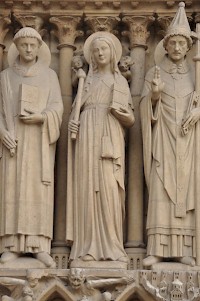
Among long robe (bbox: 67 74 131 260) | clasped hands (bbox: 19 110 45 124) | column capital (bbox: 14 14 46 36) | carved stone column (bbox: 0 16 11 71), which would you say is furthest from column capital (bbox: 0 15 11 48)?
long robe (bbox: 67 74 131 260)

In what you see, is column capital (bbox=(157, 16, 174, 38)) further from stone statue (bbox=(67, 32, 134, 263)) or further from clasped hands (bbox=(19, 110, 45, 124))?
clasped hands (bbox=(19, 110, 45, 124))

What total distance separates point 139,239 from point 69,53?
7.22 feet

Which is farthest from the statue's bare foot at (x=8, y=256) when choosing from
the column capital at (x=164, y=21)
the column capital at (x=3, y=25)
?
the column capital at (x=164, y=21)

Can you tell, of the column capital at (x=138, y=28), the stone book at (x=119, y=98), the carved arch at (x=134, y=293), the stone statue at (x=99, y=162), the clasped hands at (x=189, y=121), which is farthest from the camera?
→ the column capital at (x=138, y=28)

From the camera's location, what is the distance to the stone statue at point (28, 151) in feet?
43.5

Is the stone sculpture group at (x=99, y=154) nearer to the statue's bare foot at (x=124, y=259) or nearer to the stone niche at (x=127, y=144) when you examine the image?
the statue's bare foot at (x=124, y=259)

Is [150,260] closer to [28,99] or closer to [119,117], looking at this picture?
[119,117]

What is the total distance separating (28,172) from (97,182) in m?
0.71

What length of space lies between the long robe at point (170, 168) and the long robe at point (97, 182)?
0.29 m

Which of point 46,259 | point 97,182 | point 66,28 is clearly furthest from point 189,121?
point 46,259

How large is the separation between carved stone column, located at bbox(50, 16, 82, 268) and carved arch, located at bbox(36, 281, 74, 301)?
385 mm

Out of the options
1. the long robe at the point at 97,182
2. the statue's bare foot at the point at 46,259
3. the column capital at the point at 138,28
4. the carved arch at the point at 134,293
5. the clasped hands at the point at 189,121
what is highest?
the column capital at the point at 138,28

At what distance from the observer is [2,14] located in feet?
46.8

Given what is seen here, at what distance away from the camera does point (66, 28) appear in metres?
14.2
